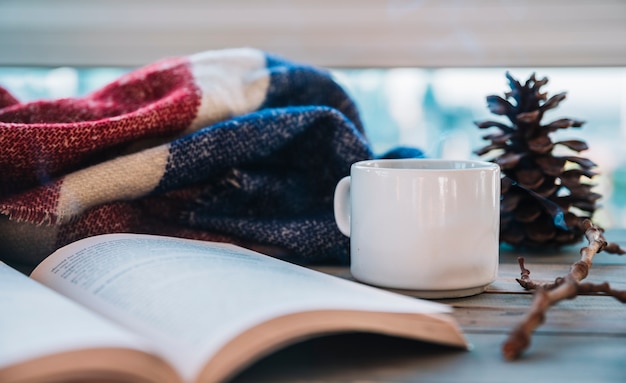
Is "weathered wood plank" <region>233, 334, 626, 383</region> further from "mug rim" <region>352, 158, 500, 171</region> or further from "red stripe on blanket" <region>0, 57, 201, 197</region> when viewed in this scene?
"red stripe on blanket" <region>0, 57, 201, 197</region>

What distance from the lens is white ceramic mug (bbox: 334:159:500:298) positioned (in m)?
0.57

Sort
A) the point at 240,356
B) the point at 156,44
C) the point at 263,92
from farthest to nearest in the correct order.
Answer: the point at 156,44, the point at 263,92, the point at 240,356

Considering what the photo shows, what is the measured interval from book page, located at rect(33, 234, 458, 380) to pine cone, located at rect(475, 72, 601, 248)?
0.34 meters

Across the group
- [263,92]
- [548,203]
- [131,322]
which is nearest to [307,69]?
[263,92]

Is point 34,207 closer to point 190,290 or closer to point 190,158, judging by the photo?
point 190,158

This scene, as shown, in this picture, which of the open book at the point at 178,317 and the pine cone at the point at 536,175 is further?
the pine cone at the point at 536,175

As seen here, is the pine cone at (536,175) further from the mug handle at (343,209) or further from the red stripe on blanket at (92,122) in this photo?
the red stripe on blanket at (92,122)

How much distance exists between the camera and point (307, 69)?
0.84m

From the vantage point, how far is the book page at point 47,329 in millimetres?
371

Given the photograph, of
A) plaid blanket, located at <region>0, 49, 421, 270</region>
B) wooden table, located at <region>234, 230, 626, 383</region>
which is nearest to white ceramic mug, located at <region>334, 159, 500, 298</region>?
wooden table, located at <region>234, 230, 626, 383</region>

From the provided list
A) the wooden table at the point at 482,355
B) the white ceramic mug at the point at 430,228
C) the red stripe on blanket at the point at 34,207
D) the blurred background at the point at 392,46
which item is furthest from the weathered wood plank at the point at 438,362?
the blurred background at the point at 392,46

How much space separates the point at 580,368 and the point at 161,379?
0.83 ft

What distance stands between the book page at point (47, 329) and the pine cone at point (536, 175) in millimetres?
514

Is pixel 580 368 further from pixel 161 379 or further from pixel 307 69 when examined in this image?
pixel 307 69
